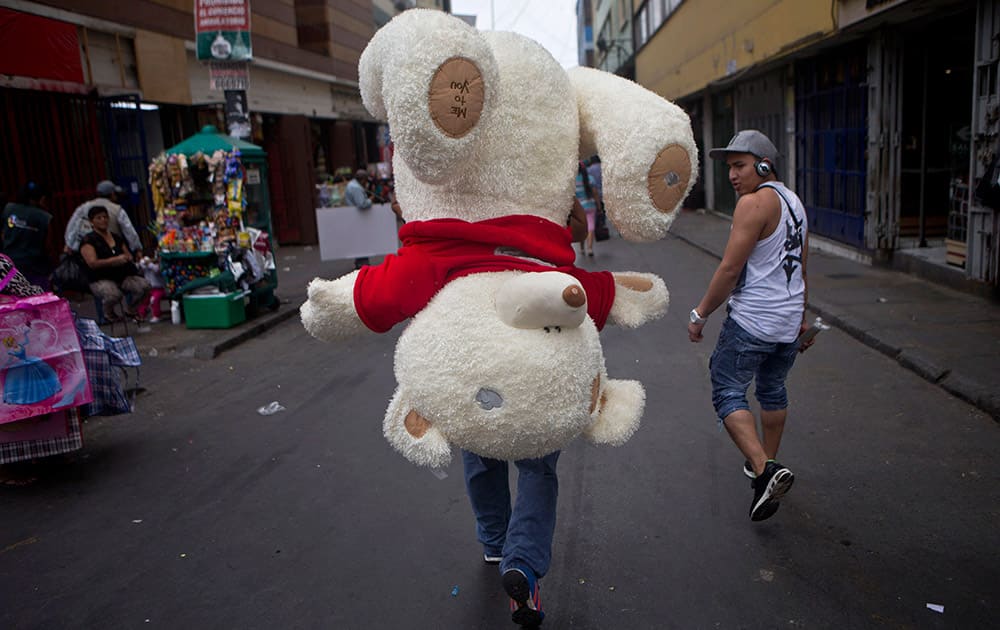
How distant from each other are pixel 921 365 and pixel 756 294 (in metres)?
3.33

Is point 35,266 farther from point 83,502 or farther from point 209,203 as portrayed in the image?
point 83,502

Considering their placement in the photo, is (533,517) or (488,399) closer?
(488,399)

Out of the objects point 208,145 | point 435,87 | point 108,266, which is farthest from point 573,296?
point 208,145

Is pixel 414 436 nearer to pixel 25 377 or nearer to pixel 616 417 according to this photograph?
pixel 616 417

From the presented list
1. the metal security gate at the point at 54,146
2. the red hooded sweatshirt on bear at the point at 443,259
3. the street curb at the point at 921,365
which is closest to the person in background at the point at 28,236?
the metal security gate at the point at 54,146

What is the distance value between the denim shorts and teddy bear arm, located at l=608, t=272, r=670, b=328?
121cm

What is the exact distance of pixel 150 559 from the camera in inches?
154

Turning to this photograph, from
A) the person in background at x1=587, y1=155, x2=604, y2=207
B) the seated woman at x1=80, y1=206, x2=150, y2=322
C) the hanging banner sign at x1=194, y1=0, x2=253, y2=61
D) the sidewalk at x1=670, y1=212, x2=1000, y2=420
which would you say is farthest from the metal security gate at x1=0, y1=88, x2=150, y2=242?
the sidewalk at x1=670, y1=212, x2=1000, y2=420

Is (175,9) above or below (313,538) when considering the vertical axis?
above

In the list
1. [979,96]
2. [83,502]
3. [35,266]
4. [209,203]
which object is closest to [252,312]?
[209,203]

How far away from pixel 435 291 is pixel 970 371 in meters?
5.21

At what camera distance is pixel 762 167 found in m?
3.95

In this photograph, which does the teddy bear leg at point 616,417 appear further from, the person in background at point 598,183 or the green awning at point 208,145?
the green awning at point 208,145

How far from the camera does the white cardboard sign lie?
13.0 metres
